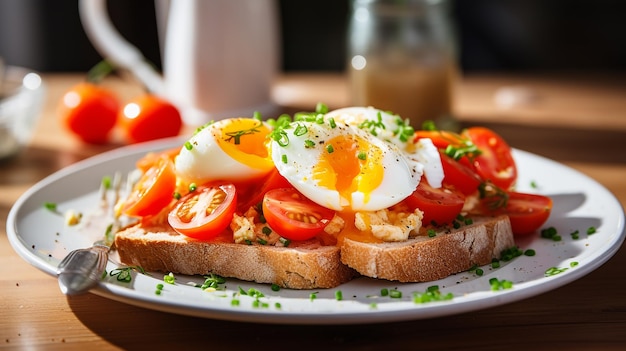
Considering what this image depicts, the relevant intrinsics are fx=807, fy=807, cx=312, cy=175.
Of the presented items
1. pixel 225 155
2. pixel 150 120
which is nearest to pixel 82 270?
pixel 225 155

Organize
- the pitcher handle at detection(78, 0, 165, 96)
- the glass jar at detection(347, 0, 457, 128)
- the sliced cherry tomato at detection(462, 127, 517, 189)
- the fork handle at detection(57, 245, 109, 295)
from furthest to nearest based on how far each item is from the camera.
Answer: the pitcher handle at detection(78, 0, 165, 96), the glass jar at detection(347, 0, 457, 128), the sliced cherry tomato at detection(462, 127, 517, 189), the fork handle at detection(57, 245, 109, 295)

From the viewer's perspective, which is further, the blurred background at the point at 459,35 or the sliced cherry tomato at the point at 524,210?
the blurred background at the point at 459,35

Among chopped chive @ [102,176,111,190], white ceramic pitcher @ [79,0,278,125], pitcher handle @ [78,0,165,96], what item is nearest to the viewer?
chopped chive @ [102,176,111,190]

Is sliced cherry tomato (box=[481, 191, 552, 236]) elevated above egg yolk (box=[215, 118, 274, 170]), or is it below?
below

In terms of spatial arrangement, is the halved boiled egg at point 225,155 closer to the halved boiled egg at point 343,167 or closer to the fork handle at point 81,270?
the halved boiled egg at point 343,167

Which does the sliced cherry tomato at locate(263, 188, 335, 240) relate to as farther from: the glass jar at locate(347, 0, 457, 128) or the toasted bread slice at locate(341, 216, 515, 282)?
the glass jar at locate(347, 0, 457, 128)

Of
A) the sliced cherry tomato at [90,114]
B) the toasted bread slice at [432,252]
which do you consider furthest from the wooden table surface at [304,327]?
the sliced cherry tomato at [90,114]

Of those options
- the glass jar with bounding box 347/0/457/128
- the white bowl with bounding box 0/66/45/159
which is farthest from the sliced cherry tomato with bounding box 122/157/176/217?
the glass jar with bounding box 347/0/457/128
